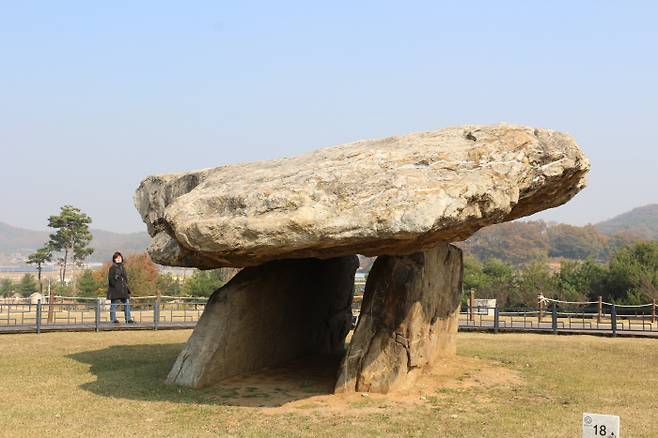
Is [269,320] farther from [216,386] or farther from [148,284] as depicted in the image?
[148,284]

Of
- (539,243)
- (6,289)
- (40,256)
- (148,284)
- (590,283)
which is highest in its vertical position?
(539,243)

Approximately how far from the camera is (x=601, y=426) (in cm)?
554

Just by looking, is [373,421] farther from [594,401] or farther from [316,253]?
[594,401]

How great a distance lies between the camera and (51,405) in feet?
31.9

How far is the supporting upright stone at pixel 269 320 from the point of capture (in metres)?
11.3

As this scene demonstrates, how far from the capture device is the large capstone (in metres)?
8.74

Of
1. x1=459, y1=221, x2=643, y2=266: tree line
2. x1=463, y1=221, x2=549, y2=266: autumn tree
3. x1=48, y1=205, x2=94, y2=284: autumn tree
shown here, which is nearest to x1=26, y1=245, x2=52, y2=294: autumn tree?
x1=48, y1=205, x2=94, y2=284: autumn tree

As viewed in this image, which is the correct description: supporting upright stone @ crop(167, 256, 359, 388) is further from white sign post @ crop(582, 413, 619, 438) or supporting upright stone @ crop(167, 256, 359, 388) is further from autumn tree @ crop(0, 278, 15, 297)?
autumn tree @ crop(0, 278, 15, 297)

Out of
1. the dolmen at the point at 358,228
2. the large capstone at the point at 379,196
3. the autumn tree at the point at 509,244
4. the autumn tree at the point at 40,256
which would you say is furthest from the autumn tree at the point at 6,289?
the autumn tree at the point at 509,244

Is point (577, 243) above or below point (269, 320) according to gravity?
above

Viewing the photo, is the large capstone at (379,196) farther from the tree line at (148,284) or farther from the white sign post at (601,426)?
Result: the tree line at (148,284)

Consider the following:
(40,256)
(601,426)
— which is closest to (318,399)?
(601,426)

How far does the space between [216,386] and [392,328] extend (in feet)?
9.32

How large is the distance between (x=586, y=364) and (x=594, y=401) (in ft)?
12.1
